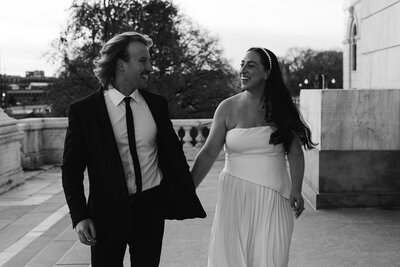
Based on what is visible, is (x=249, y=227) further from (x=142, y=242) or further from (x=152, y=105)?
(x=152, y=105)

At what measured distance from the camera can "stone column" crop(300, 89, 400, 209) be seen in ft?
19.8

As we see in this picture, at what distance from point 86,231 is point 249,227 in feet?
3.68

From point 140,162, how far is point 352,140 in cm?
388

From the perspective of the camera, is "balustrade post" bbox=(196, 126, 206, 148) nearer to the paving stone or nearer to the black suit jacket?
the paving stone

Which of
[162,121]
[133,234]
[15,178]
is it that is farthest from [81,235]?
[15,178]

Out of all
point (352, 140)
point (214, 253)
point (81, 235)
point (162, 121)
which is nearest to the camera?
point (81, 235)

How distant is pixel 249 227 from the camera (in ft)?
11.2

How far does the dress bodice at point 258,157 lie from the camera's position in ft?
10.9

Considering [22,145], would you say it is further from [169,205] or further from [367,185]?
[169,205]

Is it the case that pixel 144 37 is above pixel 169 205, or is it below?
above

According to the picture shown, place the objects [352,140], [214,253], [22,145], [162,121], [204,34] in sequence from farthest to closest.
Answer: [204,34] → [22,145] → [352,140] → [214,253] → [162,121]

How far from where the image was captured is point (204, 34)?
37281 millimetres

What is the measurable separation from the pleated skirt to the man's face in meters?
0.99

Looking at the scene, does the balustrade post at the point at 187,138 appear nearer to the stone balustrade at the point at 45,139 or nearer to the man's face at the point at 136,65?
the stone balustrade at the point at 45,139
